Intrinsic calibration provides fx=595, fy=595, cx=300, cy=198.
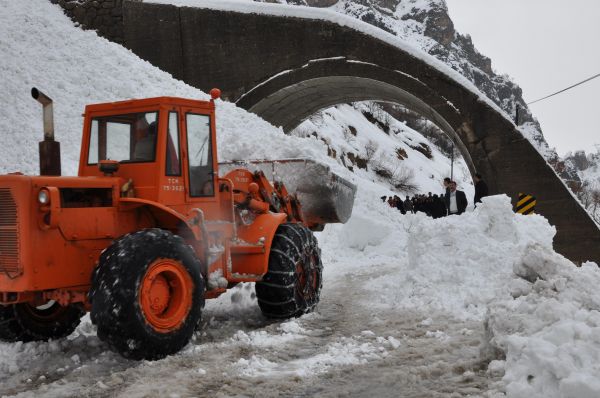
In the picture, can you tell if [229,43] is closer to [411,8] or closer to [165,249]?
[165,249]

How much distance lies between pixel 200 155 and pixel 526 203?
390 inches

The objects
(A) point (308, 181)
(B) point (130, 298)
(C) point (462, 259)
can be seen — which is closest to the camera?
(B) point (130, 298)

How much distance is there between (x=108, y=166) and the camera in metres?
5.20

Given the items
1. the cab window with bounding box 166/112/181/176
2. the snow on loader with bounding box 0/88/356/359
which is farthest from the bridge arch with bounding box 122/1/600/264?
the cab window with bounding box 166/112/181/176

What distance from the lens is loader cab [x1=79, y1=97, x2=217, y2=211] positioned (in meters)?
5.30

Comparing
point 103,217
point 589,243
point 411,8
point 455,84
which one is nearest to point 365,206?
point 455,84

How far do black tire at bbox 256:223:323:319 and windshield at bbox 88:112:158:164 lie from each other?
5.97 ft

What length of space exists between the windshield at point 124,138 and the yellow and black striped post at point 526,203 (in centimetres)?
1036

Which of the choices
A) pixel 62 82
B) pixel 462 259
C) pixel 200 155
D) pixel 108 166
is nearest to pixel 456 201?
pixel 462 259

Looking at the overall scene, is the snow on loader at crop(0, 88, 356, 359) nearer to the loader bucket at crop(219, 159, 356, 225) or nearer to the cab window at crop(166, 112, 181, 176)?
the cab window at crop(166, 112, 181, 176)

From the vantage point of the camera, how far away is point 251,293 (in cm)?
723

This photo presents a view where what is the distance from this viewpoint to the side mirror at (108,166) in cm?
519

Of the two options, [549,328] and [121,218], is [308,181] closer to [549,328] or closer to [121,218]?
[121,218]

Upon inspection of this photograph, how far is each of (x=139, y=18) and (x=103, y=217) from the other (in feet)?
43.0
